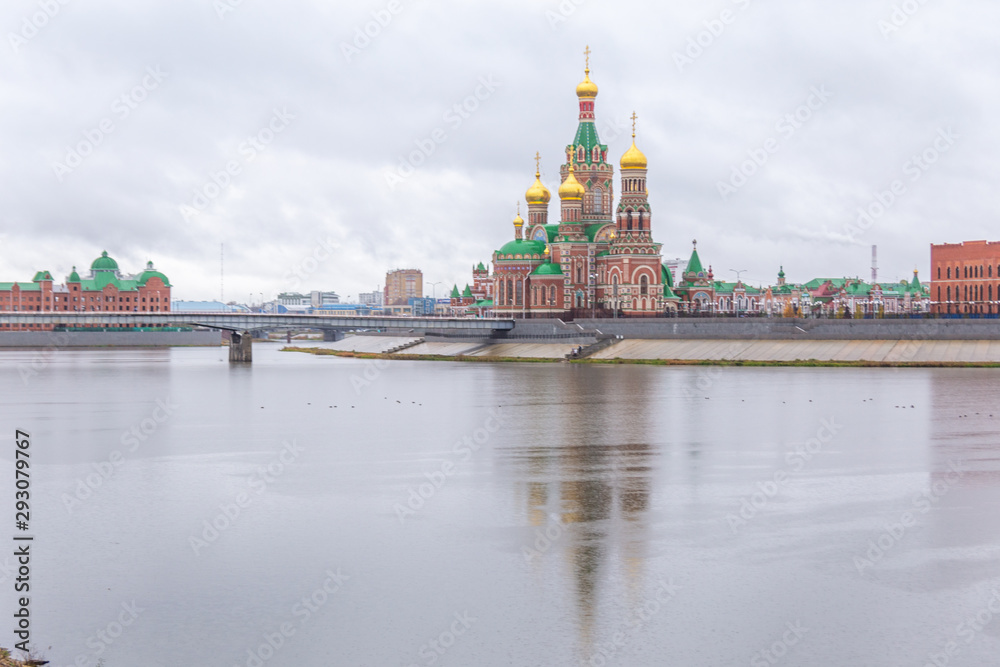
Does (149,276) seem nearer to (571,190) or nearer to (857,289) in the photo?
(571,190)

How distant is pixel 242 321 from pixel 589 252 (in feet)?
118

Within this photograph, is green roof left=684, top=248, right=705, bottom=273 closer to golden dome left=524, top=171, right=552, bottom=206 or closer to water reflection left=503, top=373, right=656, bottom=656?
golden dome left=524, top=171, right=552, bottom=206

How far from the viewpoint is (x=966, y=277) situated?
101438 mm

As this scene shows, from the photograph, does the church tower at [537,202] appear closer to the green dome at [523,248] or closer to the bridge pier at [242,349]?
the green dome at [523,248]

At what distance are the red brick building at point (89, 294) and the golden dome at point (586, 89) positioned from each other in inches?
2972

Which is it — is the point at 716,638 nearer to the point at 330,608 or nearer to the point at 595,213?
the point at 330,608

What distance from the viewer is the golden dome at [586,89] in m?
113

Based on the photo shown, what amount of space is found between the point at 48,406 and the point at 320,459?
22.1m

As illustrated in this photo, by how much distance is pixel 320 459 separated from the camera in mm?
33281

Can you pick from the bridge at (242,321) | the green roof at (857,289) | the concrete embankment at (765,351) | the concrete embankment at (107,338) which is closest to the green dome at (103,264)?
the concrete embankment at (107,338)

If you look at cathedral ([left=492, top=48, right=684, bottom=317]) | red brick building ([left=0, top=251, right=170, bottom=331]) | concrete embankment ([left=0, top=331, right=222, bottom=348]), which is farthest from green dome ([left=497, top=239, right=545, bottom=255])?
red brick building ([left=0, top=251, right=170, bottom=331])

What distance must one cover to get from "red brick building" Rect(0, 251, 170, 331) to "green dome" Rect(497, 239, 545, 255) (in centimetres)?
6566

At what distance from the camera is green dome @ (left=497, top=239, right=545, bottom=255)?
375ft

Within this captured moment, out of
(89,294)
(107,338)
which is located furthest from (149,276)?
(107,338)
